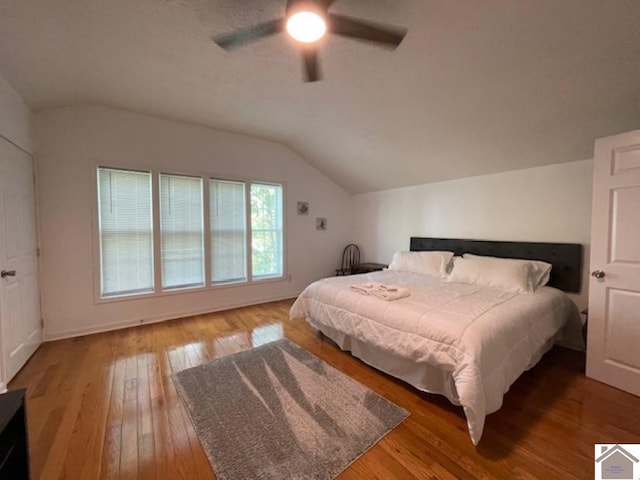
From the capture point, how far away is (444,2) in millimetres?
1604

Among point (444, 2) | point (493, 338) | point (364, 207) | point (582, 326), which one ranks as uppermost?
point (444, 2)

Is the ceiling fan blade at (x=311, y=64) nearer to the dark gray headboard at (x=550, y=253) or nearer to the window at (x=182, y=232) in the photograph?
the window at (x=182, y=232)

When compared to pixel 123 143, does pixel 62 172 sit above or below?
below

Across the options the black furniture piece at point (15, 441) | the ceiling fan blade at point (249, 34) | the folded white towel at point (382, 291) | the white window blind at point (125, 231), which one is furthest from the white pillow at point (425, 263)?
the black furniture piece at point (15, 441)

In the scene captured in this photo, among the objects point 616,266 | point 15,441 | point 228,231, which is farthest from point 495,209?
point 15,441

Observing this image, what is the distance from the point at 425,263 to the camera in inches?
Result: 144

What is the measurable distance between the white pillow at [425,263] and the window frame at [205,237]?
1943 millimetres

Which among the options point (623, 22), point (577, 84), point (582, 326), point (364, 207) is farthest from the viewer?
point (364, 207)

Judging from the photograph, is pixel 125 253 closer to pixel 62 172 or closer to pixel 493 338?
pixel 62 172

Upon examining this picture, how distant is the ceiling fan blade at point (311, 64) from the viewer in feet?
5.67

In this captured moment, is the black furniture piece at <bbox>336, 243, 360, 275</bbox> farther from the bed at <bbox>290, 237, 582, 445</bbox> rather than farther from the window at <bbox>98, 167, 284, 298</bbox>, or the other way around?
the bed at <bbox>290, 237, 582, 445</bbox>

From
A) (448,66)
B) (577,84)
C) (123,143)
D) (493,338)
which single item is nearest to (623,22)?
(577,84)

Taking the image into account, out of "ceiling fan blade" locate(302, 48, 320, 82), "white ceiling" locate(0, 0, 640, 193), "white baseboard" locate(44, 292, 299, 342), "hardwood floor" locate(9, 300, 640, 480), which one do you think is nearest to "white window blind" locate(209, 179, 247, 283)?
"white baseboard" locate(44, 292, 299, 342)

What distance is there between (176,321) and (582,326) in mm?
4637
